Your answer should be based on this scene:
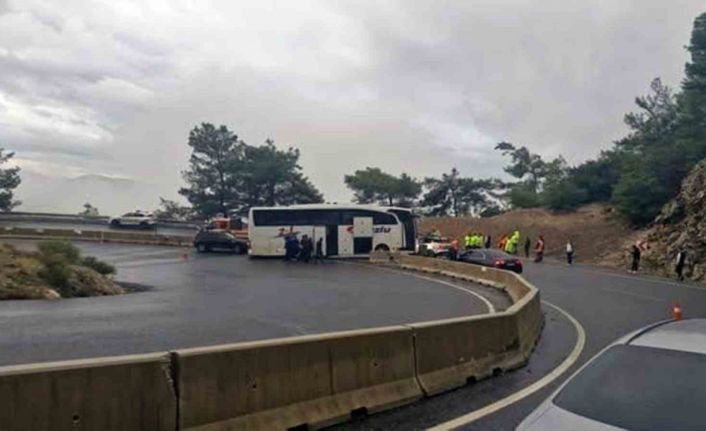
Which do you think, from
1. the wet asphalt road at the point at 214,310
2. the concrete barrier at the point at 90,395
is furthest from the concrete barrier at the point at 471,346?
the wet asphalt road at the point at 214,310

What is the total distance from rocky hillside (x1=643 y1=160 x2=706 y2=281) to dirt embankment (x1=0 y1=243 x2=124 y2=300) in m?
28.4

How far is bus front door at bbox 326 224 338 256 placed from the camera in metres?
43.9

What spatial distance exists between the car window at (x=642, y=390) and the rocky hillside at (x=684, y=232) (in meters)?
34.0

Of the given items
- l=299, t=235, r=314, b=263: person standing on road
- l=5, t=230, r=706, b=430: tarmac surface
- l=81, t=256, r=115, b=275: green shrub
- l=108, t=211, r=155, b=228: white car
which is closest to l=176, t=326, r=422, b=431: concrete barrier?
l=5, t=230, r=706, b=430: tarmac surface

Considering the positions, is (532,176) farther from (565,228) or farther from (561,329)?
(561,329)

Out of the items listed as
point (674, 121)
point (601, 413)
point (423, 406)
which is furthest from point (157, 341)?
point (674, 121)

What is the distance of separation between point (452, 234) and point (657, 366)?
7168 cm

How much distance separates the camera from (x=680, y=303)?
21.8 metres

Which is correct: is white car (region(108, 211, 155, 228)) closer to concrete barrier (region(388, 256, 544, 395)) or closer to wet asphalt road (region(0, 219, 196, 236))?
wet asphalt road (region(0, 219, 196, 236))

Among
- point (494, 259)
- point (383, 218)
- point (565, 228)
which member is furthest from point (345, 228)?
point (565, 228)

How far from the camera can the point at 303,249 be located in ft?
138

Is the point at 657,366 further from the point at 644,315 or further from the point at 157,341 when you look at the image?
the point at 644,315

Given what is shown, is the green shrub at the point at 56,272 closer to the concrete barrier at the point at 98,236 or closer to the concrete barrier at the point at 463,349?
the concrete barrier at the point at 463,349

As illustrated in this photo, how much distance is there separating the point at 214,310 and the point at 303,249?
965 inches
